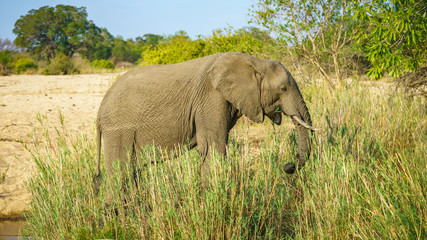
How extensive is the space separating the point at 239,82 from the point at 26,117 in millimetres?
6763

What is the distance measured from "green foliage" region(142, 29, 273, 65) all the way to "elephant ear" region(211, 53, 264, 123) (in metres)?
5.99

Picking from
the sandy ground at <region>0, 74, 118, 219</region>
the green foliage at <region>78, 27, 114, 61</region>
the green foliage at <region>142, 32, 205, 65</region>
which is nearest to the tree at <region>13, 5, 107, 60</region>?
the green foliage at <region>78, 27, 114, 61</region>

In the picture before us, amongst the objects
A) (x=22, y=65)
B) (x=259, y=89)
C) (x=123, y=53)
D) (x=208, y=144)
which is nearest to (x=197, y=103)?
(x=208, y=144)

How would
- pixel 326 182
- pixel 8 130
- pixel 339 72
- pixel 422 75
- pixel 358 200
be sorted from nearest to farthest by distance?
pixel 358 200, pixel 326 182, pixel 422 75, pixel 8 130, pixel 339 72

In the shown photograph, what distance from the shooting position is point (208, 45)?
12.4m

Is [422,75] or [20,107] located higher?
[422,75]

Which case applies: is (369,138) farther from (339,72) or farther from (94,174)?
(339,72)

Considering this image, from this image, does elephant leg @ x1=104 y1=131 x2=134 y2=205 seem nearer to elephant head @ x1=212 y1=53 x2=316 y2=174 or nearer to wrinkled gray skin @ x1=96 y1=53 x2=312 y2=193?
wrinkled gray skin @ x1=96 y1=53 x2=312 y2=193

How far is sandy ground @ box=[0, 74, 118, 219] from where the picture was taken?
670 cm

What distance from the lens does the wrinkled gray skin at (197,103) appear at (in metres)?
4.57

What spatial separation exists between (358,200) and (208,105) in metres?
1.85

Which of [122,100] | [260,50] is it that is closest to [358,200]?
[122,100]

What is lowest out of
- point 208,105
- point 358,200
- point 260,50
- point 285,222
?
point 285,222

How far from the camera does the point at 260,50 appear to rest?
37.5ft
